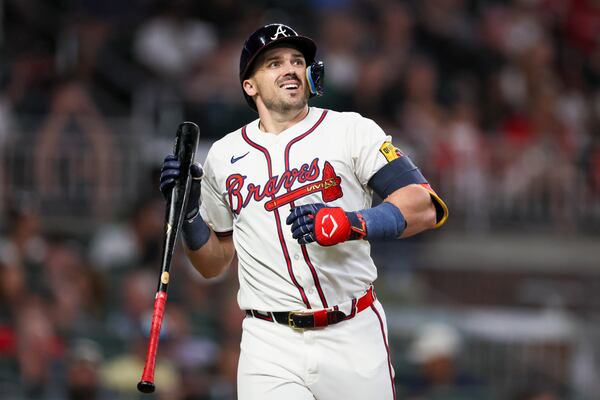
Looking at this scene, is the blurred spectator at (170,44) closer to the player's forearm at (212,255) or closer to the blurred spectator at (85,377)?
the blurred spectator at (85,377)

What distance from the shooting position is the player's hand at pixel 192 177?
5.04 m

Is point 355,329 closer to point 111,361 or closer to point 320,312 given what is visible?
point 320,312

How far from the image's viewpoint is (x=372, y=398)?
192 inches

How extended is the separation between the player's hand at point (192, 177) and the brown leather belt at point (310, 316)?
519 mm

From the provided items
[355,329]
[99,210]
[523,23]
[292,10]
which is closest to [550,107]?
[523,23]

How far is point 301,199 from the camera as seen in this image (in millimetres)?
4926

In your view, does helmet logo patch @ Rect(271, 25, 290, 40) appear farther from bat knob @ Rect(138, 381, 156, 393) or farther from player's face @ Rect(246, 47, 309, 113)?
bat knob @ Rect(138, 381, 156, 393)

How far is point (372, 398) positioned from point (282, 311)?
1.59ft

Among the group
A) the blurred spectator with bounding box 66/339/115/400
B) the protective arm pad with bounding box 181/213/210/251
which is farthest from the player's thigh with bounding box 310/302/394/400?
the blurred spectator with bounding box 66/339/115/400

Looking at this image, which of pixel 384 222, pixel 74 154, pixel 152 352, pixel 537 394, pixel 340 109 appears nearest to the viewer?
pixel 384 222

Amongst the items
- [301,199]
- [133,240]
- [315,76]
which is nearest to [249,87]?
[315,76]

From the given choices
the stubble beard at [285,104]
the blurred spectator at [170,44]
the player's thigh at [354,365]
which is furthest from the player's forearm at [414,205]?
the blurred spectator at [170,44]

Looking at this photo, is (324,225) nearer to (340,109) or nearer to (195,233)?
(195,233)

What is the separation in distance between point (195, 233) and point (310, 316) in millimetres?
654
